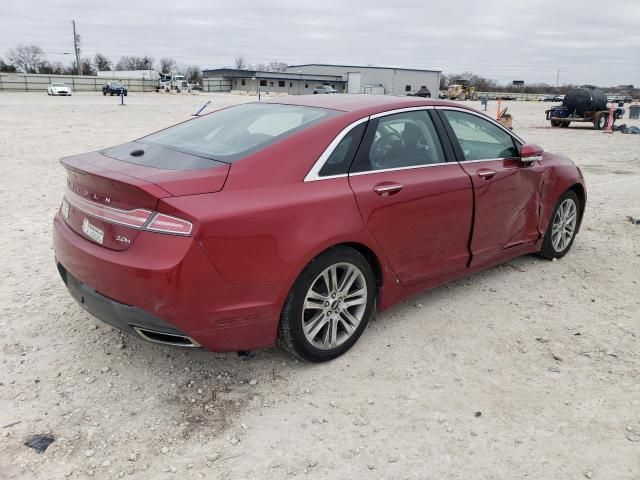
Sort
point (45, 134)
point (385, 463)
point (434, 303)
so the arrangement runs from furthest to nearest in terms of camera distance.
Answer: point (45, 134)
point (434, 303)
point (385, 463)

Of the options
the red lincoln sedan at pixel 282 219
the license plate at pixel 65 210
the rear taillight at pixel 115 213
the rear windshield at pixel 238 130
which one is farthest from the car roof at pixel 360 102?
the license plate at pixel 65 210

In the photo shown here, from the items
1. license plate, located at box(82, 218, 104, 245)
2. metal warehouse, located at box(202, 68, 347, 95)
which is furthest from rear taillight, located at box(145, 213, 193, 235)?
metal warehouse, located at box(202, 68, 347, 95)

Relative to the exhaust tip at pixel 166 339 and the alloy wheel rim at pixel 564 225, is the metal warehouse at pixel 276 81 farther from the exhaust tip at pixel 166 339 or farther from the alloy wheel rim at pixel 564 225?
the exhaust tip at pixel 166 339

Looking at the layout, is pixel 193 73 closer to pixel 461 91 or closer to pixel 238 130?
pixel 461 91

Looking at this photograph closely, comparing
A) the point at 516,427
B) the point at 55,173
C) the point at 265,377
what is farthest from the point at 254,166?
the point at 55,173

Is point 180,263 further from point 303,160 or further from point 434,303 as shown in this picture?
point 434,303

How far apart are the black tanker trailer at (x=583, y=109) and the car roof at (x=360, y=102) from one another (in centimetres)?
2376

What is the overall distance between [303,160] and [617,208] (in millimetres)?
6355

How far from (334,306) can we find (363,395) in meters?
0.56

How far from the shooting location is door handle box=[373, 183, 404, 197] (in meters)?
3.40

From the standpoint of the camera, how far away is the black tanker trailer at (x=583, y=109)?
2497 centimetres

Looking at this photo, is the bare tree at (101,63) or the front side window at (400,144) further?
the bare tree at (101,63)

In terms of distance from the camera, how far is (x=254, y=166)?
296 cm

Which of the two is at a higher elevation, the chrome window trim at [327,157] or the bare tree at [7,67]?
the bare tree at [7,67]
